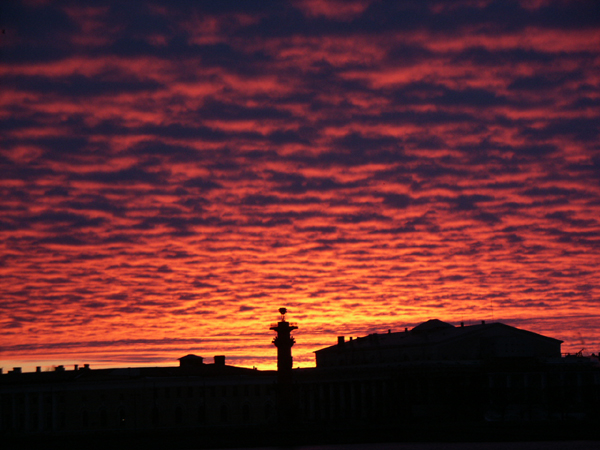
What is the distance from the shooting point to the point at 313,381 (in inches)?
6309

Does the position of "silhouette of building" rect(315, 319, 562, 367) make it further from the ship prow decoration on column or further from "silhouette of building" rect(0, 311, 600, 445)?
the ship prow decoration on column

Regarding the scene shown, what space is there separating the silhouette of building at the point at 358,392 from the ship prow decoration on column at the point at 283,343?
205 inches

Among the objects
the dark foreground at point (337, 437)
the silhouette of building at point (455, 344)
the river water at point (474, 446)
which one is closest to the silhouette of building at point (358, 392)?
the silhouette of building at point (455, 344)

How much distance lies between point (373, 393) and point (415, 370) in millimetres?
10014

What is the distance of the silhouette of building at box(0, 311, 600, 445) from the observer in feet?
425

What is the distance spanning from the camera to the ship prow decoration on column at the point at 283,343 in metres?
110

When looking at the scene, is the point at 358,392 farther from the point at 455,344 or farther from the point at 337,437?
the point at 337,437

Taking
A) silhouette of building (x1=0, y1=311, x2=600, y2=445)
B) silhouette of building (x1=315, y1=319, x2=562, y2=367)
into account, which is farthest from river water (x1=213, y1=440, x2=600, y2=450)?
silhouette of building (x1=315, y1=319, x2=562, y2=367)

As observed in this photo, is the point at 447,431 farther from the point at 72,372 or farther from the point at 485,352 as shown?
the point at 72,372

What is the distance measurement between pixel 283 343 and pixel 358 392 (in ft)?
140

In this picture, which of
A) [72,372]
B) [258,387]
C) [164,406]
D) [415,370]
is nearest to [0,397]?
[72,372]

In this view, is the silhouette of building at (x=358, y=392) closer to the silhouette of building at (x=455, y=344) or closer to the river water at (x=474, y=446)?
the silhouette of building at (x=455, y=344)

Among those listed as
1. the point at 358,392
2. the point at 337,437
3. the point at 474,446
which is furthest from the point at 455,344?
the point at 474,446

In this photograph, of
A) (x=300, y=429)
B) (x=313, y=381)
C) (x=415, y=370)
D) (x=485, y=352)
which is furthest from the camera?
(x=313, y=381)
